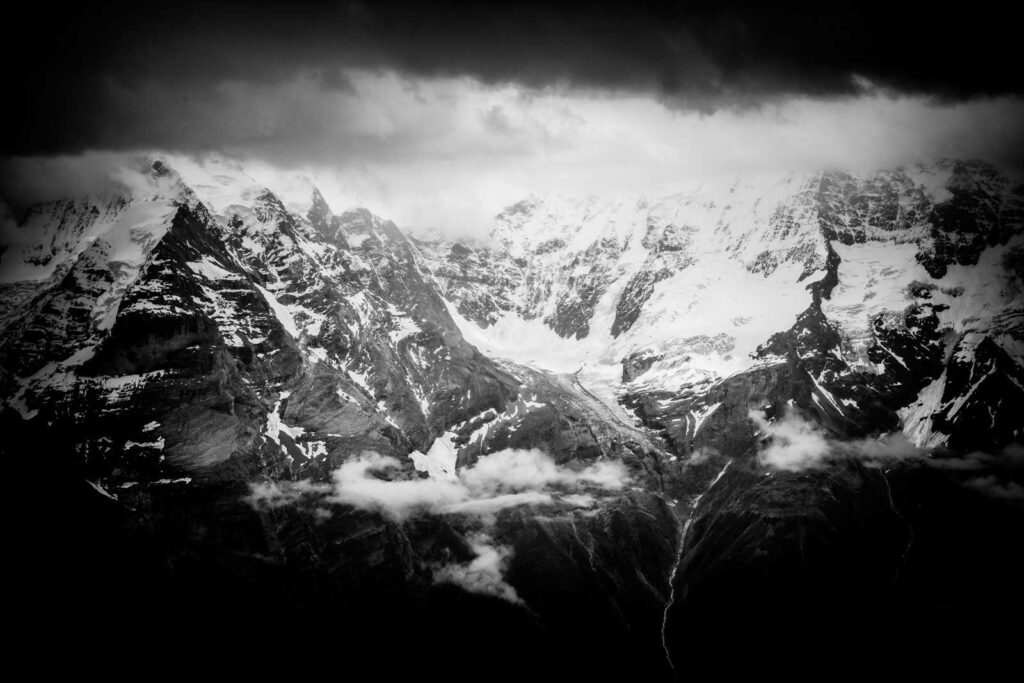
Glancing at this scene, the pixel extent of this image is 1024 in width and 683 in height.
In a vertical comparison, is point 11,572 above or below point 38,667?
above
